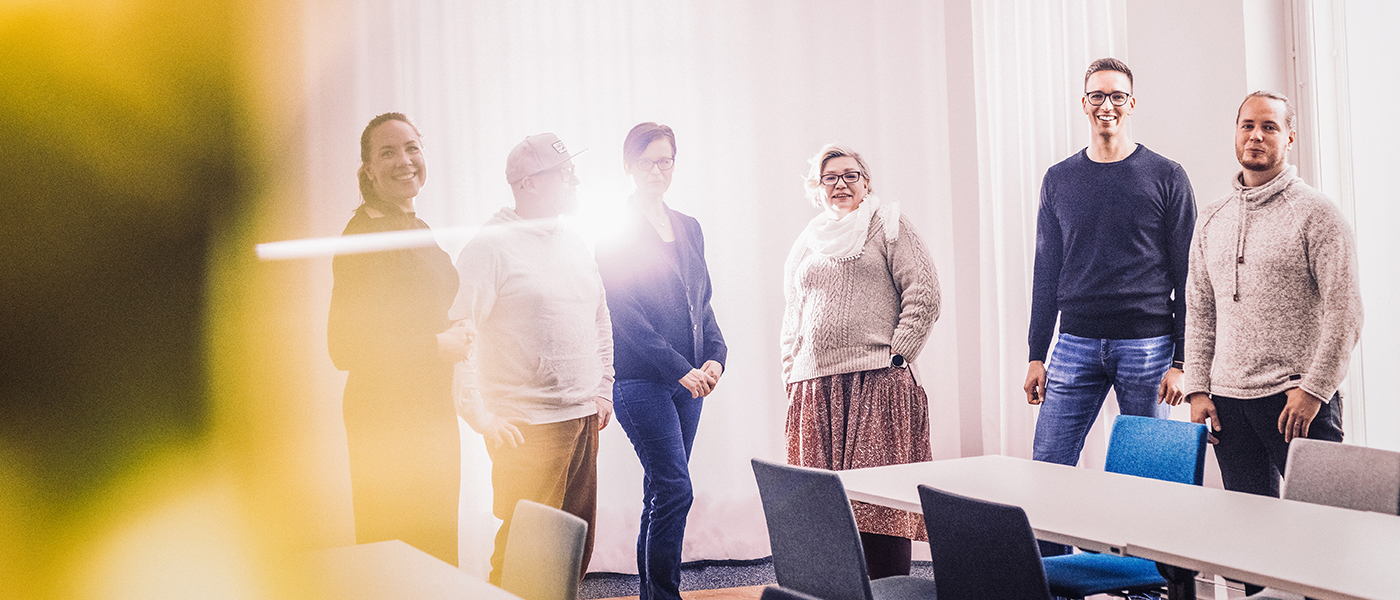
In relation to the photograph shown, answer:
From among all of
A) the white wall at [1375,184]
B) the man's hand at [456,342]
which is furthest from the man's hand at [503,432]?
the white wall at [1375,184]

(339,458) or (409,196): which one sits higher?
(409,196)

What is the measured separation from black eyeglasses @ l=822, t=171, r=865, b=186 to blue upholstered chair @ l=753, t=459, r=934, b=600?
5.17ft

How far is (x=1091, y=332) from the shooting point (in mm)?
3434

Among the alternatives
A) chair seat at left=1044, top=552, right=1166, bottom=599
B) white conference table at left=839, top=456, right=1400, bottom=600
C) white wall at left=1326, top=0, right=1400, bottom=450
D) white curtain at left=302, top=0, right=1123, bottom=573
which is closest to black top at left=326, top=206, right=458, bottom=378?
white conference table at left=839, top=456, right=1400, bottom=600

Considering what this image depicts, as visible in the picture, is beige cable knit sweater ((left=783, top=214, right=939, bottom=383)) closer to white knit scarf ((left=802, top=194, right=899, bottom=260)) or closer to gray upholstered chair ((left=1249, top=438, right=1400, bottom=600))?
white knit scarf ((left=802, top=194, right=899, bottom=260))

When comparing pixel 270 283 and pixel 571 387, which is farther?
pixel 571 387

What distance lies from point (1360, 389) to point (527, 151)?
3310 millimetres

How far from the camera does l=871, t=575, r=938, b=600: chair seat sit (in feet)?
7.84

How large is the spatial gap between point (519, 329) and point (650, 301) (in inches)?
22.4

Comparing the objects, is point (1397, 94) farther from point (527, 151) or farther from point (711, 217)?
point (527, 151)

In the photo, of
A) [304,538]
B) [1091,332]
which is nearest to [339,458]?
[1091,332]

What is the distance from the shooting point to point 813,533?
2.08m

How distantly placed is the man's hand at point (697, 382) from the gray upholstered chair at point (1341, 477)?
181cm

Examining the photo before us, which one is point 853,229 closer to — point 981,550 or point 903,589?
point 903,589
